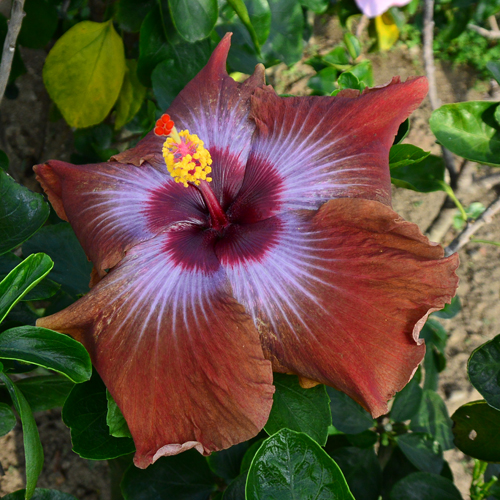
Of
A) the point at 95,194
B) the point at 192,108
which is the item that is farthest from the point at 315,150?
the point at 95,194

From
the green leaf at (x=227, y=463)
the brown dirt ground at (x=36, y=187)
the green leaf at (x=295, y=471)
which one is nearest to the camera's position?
the green leaf at (x=295, y=471)

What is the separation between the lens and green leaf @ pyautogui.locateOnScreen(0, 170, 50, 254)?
1.26m

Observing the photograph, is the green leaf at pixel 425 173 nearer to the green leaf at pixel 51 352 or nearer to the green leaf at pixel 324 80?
the green leaf at pixel 324 80

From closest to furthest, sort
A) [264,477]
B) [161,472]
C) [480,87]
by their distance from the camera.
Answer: [264,477]
[161,472]
[480,87]

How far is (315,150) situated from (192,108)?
0.37 meters

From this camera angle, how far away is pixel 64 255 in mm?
1612

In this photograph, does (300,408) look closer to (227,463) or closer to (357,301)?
(357,301)

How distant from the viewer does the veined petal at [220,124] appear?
1278 millimetres

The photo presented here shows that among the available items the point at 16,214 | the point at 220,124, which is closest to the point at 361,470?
the point at 220,124

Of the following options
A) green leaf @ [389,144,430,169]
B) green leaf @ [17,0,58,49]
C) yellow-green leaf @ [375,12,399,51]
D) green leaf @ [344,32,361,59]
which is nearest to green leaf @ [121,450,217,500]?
green leaf @ [389,144,430,169]

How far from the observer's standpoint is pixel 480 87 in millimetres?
3803

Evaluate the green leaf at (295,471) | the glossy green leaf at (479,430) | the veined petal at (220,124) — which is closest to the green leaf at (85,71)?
the veined petal at (220,124)

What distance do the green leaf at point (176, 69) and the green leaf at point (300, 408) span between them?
1.04 m

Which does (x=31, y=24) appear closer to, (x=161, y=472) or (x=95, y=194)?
(x=95, y=194)
